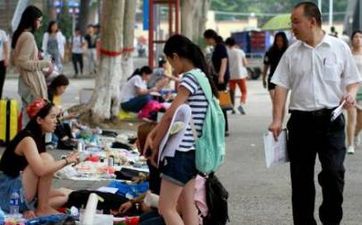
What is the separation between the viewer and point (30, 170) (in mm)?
8094

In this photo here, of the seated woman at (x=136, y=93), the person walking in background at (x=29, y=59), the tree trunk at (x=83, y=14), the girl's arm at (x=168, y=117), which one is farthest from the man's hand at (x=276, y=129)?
the tree trunk at (x=83, y=14)

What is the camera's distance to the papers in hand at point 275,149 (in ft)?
24.7

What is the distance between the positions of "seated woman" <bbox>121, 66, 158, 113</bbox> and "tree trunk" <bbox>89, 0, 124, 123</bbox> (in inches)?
34.1

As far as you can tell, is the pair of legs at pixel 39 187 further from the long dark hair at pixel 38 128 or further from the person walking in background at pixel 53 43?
the person walking in background at pixel 53 43

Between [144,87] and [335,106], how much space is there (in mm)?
9818

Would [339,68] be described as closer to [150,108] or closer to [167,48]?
[167,48]

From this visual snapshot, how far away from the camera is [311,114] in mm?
7535

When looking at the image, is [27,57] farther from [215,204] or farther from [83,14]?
[83,14]

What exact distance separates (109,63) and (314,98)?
8845 millimetres

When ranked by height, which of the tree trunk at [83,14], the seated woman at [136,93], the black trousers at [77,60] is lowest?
the black trousers at [77,60]

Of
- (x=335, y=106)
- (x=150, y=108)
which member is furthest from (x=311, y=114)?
(x=150, y=108)

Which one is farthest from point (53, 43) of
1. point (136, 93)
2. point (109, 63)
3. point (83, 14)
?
point (83, 14)

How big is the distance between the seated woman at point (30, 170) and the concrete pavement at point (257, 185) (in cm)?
168

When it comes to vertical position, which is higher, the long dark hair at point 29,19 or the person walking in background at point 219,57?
the long dark hair at point 29,19
